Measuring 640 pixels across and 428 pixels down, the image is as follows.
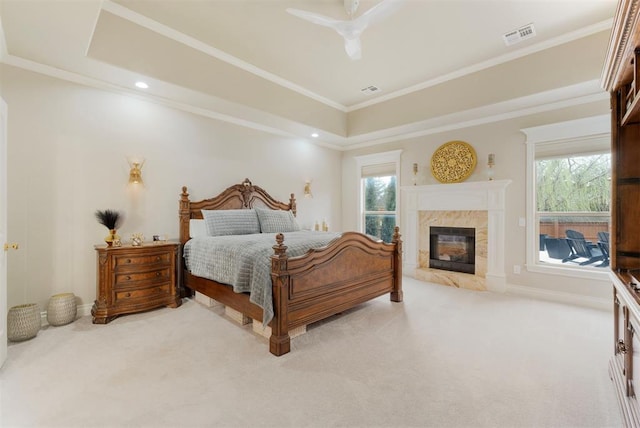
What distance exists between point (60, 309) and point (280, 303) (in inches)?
92.2

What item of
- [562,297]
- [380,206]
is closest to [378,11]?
[380,206]

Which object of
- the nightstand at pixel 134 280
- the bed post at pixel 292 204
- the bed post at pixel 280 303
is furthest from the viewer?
the bed post at pixel 292 204

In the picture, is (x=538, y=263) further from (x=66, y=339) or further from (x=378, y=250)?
Answer: (x=66, y=339)

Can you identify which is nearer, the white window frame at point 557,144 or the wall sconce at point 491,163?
the white window frame at point 557,144

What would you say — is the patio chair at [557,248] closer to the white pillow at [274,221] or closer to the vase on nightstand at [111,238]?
the white pillow at [274,221]

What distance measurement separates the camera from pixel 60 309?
2.91m

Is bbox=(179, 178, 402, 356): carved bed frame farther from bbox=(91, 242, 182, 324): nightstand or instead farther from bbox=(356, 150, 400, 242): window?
bbox=(356, 150, 400, 242): window

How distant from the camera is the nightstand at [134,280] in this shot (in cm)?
302

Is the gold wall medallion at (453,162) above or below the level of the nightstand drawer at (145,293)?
above

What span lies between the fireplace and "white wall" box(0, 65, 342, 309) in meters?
3.66

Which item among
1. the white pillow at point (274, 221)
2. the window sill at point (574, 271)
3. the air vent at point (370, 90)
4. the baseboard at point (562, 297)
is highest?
the air vent at point (370, 90)

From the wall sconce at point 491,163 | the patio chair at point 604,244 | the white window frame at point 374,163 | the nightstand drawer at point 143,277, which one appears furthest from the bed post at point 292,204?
the patio chair at point 604,244

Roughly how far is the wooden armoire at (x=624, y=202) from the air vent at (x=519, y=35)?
5.58 ft

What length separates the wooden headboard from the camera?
3.99m
